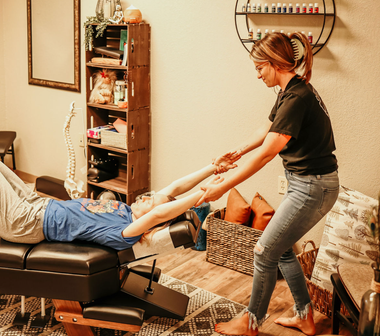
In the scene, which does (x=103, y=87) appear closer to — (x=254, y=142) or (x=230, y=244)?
(x=230, y=244)

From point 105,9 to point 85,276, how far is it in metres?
2.27

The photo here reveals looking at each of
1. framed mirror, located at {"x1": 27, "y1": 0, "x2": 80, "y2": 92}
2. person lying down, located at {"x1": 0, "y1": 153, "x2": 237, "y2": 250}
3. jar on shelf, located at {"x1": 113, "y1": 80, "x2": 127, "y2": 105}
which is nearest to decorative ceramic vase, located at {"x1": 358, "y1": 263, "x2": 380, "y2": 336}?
person lying down, located at {"x1": 0, "y1": 153, "x2": 237, "y2": 250}

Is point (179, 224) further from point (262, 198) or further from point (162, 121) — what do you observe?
point (162, 121)

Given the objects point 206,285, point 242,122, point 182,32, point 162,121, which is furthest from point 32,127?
point 206,285

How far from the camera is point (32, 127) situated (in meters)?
4.64

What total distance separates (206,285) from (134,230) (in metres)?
0.88

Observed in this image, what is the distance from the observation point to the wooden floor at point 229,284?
92.4 inches

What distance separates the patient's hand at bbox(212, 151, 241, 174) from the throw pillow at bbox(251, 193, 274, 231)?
2.26 ft

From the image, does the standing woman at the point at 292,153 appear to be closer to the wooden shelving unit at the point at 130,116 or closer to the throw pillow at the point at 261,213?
the throw pillow at the point at 261,213

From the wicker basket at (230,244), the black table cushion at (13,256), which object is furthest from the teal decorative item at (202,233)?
the black table cushion at (13,256)

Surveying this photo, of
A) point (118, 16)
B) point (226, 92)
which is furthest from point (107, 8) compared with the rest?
point (226, 92)

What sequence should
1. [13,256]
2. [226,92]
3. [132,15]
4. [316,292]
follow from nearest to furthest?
[13,256]
[316,292]
[226,92]
[132,15]

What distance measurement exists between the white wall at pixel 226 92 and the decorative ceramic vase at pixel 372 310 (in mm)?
1396

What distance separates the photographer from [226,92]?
124 inches
